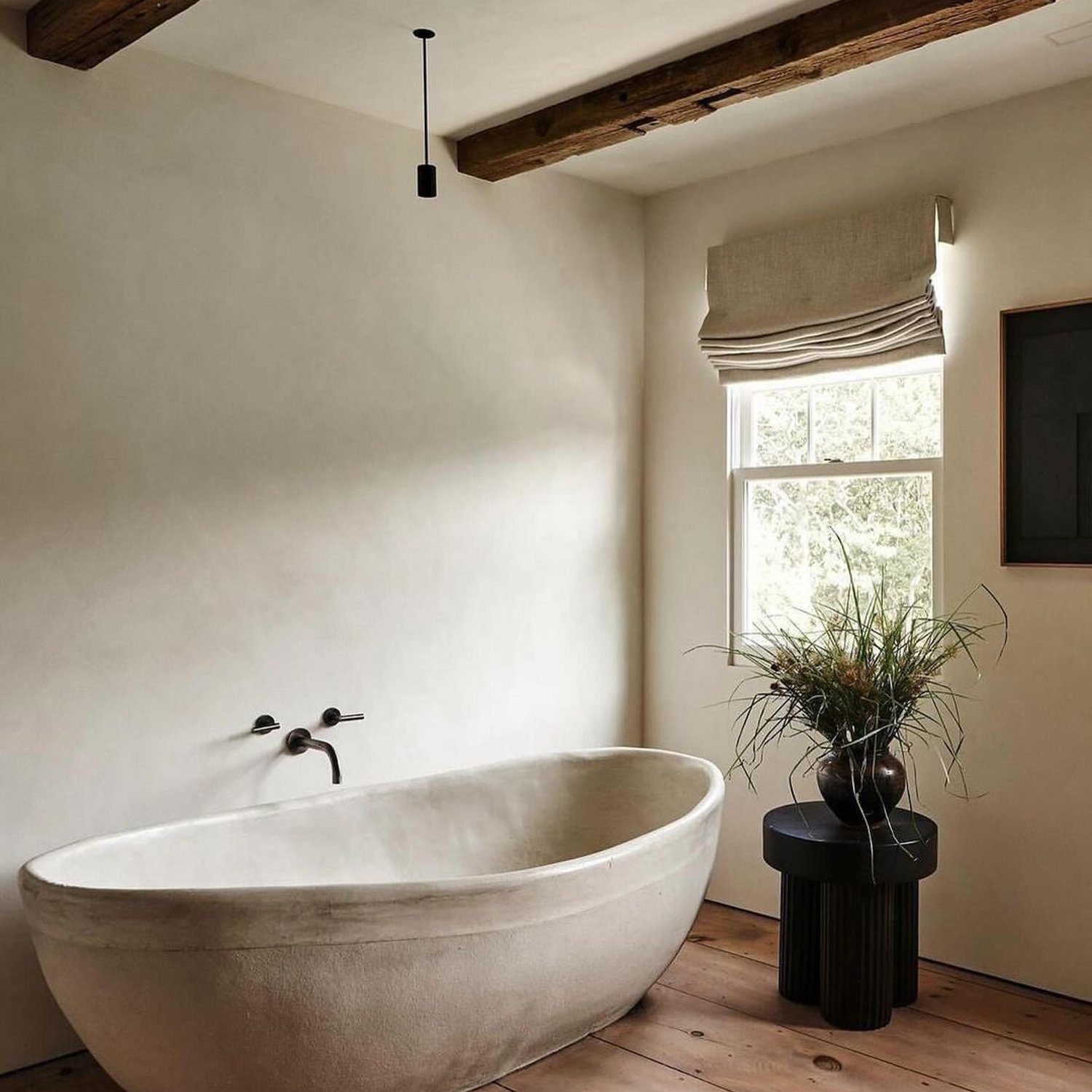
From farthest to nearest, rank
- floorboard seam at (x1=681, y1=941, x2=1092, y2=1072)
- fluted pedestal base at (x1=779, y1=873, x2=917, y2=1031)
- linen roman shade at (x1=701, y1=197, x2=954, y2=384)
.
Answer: linen roman shade at (x1=701, y1=197, x2=954, y2=384) < fluted pedestal base at (x1=779, y1=873, x2=917, y2=1031) < floorboard seam at (x1=681, y1=941, x2=1092, y2=1072)

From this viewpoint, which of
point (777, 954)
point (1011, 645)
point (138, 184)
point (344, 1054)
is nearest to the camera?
point (344, 1054)

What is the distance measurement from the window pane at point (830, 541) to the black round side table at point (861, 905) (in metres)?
0.84

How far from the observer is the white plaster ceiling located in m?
2.87

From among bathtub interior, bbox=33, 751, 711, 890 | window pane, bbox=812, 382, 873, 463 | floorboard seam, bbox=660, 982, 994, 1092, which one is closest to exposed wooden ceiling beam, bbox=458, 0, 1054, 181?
window pane, bbox=812, 382, 873, 463

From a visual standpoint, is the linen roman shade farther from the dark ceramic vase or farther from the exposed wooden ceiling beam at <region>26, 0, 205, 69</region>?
the exposed wooden ceiling beam at <region>26, 0, 205, 69</region>

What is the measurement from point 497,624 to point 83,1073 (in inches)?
69.0

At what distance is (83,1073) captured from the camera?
9.36ft

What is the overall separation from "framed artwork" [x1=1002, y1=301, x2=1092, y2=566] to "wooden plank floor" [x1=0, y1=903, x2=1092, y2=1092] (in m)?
1.26

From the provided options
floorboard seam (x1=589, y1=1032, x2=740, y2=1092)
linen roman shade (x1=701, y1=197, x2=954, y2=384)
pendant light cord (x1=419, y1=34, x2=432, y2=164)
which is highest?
pendant light cord (x1=419, y1=34, x2=432, y2=164)

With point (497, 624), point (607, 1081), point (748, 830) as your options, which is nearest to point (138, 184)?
point (497, 624)

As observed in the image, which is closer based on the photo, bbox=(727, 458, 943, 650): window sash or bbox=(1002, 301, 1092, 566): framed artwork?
bbox=(1002, 301, 1092, 566): framed artwork

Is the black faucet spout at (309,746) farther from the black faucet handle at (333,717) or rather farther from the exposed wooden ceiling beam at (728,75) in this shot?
the exposed wooden ceiling beam at (728,75)

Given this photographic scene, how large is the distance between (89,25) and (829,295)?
7.46ft

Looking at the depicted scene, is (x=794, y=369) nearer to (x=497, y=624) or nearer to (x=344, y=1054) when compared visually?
(x=497, y=624)
